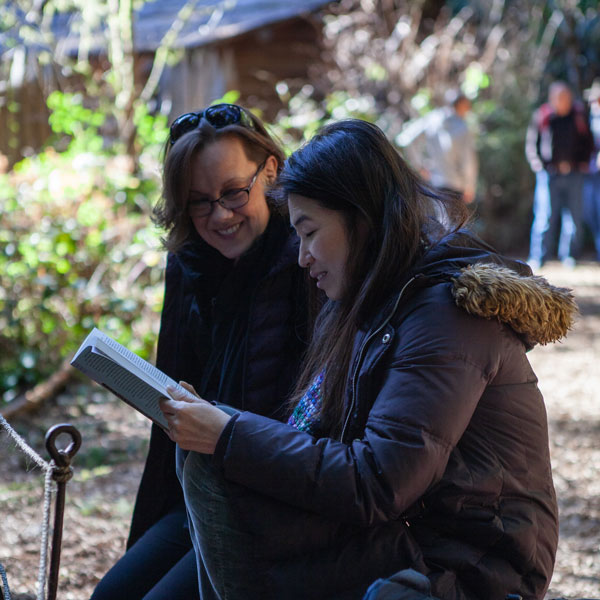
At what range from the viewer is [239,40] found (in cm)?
1340

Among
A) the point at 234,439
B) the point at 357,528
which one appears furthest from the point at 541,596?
the point at 234,439

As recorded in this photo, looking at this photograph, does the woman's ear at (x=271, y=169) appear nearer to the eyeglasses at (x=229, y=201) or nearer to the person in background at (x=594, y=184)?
the eyeglasses at (x=229, y=201)

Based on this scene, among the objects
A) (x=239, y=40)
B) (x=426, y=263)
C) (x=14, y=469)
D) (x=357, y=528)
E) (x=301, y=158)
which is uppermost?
(x=239, y=40)

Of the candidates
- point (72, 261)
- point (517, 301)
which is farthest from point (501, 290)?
point (72, 261)

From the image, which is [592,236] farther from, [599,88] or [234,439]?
[234,439]

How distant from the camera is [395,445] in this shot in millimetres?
1618

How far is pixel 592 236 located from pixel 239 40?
19.7 feet

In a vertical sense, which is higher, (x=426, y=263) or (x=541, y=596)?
(x=426, y=263)

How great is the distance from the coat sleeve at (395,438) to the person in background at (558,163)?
8.76 meters

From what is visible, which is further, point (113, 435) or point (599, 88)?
point (599, 88)

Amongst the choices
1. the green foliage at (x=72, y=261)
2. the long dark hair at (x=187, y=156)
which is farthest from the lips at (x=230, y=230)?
the green foliage at (x=72, y=261)

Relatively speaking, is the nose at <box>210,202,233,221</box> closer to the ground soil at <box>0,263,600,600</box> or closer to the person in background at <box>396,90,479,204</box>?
the ground soil at <box>0,263,600,600</box>

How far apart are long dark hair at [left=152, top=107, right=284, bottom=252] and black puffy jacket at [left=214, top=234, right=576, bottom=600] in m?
1.06

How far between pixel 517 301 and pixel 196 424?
26.6 inches
